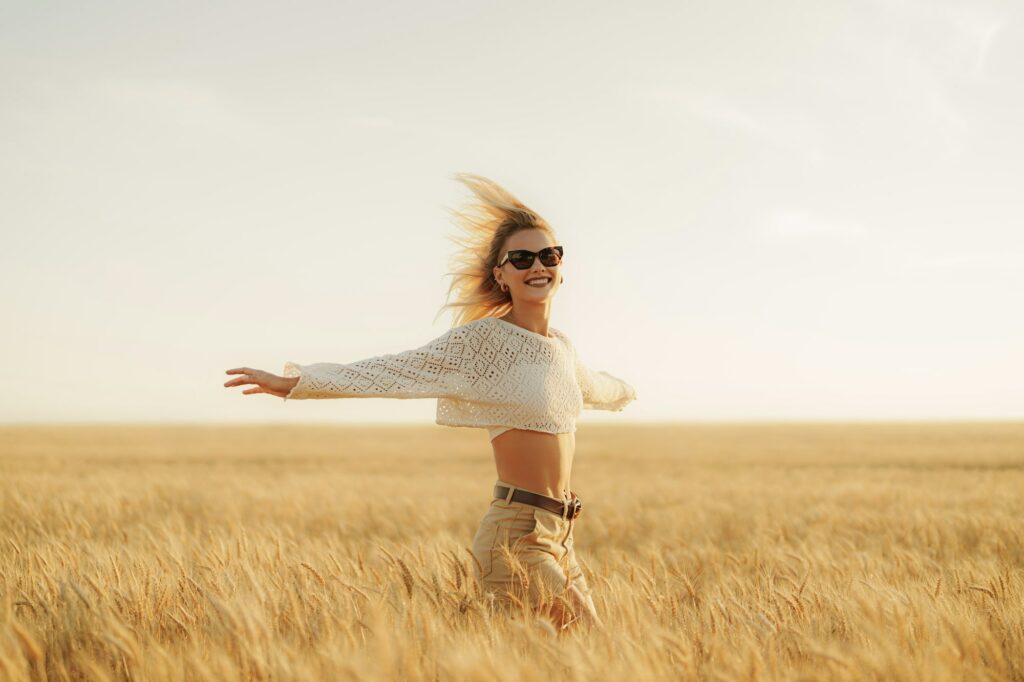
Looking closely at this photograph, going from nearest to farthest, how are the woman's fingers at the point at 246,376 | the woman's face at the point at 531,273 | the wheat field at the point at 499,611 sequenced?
1. the wheat field at the point at 499,611
2. the woman's fingers at the point at 246,376
3. the woman's face at the point at 531,273

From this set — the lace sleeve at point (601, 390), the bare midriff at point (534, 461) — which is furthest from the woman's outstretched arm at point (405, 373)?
the lace sleeve at point (601, 390)

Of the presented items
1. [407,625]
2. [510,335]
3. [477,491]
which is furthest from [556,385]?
[477,491]

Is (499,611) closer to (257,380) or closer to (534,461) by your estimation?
(534,461)

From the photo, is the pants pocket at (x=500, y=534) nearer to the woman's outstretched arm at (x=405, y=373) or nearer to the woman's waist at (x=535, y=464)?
the woman's waist at (x=535, y=464)

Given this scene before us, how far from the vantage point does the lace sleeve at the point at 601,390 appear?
3989 millimetres

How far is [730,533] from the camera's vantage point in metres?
7.11

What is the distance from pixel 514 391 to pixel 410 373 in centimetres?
45

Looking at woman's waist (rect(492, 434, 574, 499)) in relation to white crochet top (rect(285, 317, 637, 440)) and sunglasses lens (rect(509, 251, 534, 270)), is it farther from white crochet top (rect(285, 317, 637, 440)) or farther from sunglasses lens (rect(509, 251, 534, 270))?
sunglasses lens (rect(509, 251, 534, 270))

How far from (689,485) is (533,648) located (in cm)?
909

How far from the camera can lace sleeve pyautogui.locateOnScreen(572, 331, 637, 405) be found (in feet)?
13.1

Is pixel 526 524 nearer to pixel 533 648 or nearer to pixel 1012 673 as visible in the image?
pixel 533 648

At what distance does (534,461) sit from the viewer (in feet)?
10.6

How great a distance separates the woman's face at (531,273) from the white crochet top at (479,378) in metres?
0.17

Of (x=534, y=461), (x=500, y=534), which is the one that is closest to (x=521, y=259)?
(x=534, y=461)
